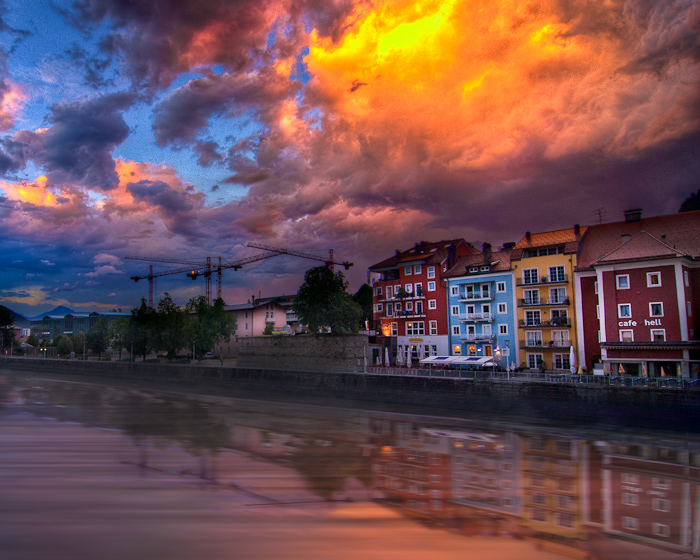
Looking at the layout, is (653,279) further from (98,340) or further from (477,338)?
(98,340)

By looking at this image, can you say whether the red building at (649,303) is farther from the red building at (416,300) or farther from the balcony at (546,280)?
the red building at (416,300)

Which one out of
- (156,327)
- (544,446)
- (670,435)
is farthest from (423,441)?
(156,327)

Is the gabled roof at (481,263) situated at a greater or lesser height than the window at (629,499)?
greater

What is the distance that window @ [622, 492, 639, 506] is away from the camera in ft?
53.7

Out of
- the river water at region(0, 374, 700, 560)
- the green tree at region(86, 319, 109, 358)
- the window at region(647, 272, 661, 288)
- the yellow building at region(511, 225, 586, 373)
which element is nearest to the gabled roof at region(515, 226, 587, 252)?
the yellow building at region(511, 225, 586, 373)

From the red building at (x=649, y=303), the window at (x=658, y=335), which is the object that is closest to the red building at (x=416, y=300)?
the red building at (x=649, y=303)

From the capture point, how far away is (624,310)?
4106 centimetres

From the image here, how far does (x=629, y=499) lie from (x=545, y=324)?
3481cm

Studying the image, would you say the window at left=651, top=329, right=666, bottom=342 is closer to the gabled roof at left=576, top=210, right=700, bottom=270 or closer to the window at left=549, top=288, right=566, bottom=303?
the gabled roof at left=576, top=210, right=700, bottom=270

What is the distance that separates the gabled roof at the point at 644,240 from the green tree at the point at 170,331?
208 feet

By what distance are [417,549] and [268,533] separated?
12.7 feet

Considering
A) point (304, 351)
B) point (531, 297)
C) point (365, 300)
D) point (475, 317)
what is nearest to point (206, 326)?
point (304, 351)

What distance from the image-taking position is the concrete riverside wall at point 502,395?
28859 mm

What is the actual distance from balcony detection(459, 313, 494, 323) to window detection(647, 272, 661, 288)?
18.0 meters
